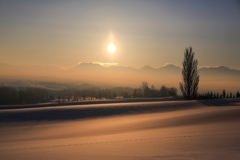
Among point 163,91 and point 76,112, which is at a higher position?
point 163,91

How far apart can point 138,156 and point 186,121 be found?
5700mm

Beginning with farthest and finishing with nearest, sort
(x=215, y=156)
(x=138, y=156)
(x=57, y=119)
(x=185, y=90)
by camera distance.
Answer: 1. (x=185, y=90)
2. (x=57, y=119)
3. (x=138, y=156)
4. (x=215, y=156)

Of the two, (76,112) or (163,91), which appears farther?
(163,91)

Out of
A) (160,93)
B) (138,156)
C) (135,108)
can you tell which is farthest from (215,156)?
(160,93)

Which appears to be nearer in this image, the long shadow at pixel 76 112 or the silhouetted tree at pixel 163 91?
the long shadow at pixel 76 112

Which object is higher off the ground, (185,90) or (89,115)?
(185,90)

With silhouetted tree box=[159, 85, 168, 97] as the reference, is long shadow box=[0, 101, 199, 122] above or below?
below

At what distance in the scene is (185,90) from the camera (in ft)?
82.1

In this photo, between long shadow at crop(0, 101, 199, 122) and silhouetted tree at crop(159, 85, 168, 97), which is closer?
long shadow at crop(0, 101, 199, 122)

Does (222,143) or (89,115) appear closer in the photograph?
(222,143)

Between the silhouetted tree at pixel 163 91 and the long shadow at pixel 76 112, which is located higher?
the silhouetted tree at pixel 163 91

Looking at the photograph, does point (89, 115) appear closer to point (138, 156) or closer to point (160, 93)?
point (138, 156)

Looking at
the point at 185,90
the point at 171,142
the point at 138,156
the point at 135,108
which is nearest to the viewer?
the point at 138,156

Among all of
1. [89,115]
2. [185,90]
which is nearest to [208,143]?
[89,115]
